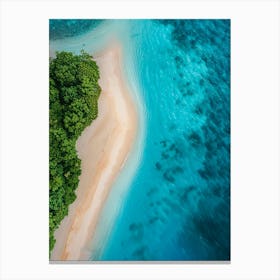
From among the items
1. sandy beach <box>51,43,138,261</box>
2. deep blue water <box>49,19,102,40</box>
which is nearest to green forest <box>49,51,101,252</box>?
sandy beach <box>51,43,138,261</box>

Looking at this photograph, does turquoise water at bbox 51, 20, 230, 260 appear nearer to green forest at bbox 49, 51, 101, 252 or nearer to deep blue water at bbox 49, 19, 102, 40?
deep blue water at bbox 49, 19, 102, 40

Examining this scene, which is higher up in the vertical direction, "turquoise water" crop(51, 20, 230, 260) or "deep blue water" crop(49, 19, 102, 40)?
"deep blue water" crop(49, 19, 102, 40)

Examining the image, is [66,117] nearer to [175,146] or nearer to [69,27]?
[69,27]

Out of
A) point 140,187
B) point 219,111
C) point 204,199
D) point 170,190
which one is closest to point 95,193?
point 140,187

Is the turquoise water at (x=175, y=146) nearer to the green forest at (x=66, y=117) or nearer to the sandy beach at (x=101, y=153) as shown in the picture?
the sandy beach at (x=101, y=153)

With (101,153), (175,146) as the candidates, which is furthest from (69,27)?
(175,146)

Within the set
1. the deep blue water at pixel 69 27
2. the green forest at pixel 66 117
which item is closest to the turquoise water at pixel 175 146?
the deep blue water at pixel 69 27
